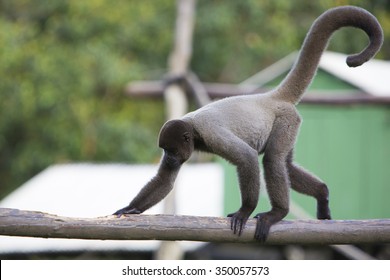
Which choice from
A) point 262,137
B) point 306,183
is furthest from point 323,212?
point 262,137

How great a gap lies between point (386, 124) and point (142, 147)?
7148 millimetres

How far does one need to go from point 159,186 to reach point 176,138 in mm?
317

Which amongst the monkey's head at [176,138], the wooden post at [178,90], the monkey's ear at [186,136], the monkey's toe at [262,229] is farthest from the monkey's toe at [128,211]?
the wooden post at [178,90]

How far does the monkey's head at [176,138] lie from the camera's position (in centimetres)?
432

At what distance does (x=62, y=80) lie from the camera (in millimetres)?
14688

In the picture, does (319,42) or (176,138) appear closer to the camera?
(176,138)

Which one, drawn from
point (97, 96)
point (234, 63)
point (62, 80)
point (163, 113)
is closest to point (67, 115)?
point (62, 80)

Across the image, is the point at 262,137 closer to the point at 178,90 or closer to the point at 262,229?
the point at 262,229

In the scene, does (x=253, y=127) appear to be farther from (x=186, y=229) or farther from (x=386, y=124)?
(x=386, y=124)

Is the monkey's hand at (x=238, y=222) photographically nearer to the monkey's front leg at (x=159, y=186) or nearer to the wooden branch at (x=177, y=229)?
the wooden branch at (x=177, y=229)

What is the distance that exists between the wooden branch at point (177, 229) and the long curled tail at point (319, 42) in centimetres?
87

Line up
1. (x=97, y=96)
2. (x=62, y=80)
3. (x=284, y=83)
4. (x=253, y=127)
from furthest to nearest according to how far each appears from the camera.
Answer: (x=97, y=96) → (x=62, y=80) → (x=284, y=83) → (x=253, y=127)

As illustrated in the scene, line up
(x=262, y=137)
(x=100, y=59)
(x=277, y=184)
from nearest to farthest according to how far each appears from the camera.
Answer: (x=277, y=184) → (x=262, y=137) → (x=100, y=59)

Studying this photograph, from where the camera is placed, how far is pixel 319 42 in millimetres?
4508
